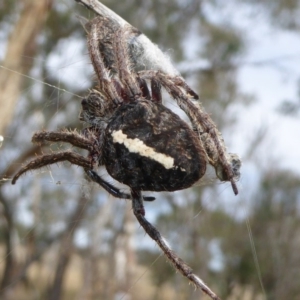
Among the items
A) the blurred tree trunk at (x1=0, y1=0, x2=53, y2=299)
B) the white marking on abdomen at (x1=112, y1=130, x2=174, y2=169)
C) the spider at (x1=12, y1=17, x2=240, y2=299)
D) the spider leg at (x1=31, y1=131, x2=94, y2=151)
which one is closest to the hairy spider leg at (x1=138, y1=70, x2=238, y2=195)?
the spider at (x1=12, y1=17, x2=240, y2=299)

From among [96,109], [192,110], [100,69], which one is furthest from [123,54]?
[192,110]

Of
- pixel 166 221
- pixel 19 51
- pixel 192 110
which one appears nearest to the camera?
pixel 192 110

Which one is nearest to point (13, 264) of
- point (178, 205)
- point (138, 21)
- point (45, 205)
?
point (45, 205)

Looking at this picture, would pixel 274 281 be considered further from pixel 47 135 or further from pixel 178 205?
pixel 47 135

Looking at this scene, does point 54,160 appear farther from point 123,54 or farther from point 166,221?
point 166,221

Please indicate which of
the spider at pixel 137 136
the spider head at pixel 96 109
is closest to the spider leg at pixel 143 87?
the spider at pixel 137 136

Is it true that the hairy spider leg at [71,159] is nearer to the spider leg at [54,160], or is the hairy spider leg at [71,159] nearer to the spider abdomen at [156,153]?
the spider leg at [54,160]
